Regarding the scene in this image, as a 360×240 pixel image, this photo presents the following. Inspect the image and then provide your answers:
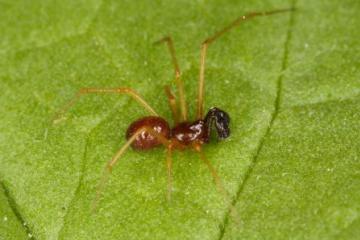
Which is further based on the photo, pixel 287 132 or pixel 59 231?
pixel 287 132

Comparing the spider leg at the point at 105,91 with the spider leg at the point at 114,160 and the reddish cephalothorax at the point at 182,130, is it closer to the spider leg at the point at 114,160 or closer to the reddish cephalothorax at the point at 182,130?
the reddish cephalothorax at the point at 182,130

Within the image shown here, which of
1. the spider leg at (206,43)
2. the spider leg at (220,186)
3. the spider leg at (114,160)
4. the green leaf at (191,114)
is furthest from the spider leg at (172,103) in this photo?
the spider leg at (220,186)

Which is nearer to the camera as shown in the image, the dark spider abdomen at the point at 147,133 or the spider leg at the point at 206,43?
the dark spider abdomen at the point at 147,133

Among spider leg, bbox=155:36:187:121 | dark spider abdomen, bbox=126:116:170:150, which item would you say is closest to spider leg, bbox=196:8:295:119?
spider leg, bbox=155:36:187:121

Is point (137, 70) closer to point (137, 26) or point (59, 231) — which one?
point (137, 26)

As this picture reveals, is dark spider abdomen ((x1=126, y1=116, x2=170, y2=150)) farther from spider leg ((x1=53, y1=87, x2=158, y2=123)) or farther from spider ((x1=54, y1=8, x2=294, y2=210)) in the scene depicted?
spider leg ((x1=53, y1=87, x2=158, y2=123))

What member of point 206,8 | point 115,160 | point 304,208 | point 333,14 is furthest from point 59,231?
point 333,14
